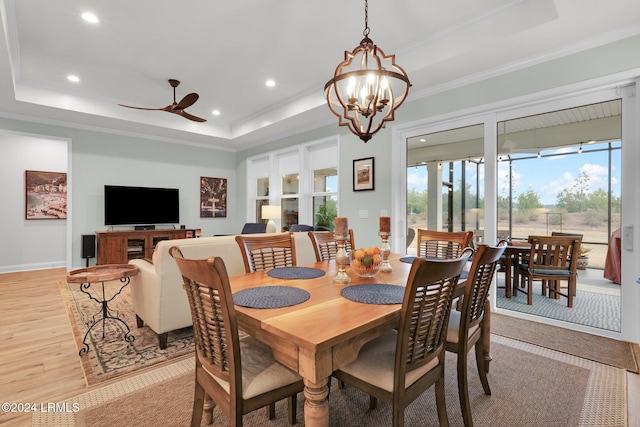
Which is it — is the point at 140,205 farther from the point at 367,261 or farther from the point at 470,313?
the point at 470,313

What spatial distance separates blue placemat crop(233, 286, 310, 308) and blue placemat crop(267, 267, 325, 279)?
0.83ft

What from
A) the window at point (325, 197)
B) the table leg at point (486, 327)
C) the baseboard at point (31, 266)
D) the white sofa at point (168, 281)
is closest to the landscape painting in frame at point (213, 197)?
the window at point (325, 197)

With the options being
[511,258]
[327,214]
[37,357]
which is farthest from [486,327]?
[327,214]

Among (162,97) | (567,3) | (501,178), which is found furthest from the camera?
(162,97)

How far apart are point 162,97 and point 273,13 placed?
293cm

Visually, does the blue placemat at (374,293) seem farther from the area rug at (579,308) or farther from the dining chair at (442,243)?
the area rug at (579,308)

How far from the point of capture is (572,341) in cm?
268

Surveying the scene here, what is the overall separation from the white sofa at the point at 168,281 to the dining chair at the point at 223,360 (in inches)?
49.0

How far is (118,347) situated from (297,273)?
175cm

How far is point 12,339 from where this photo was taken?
2688 mm

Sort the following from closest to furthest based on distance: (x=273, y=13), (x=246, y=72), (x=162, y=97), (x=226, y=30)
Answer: (x=273, y=13)
(x=226, y=30)
(x=246, y=72)
(x=162, y=97)

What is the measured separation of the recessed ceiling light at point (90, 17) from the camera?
9.46 feet

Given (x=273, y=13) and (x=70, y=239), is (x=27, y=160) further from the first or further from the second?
(x=273, y=13)

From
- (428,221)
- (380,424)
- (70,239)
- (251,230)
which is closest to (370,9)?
(428,221)
